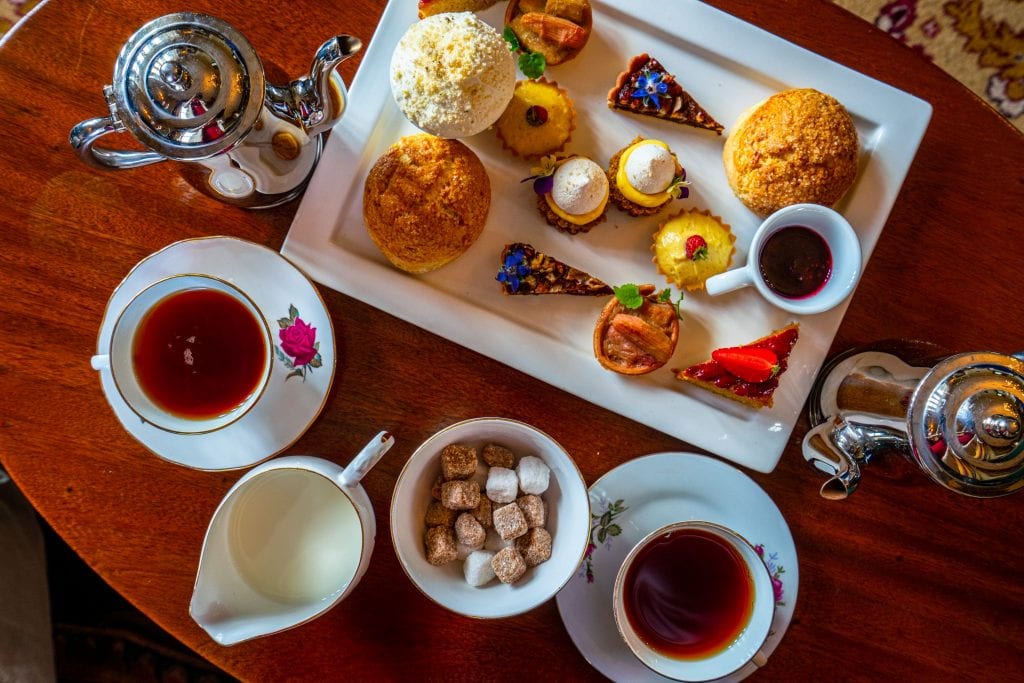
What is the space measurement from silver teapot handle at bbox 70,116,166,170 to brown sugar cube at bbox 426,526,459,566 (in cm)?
80

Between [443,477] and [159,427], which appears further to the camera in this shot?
[443,477]

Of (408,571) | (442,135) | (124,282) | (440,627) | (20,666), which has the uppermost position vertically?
(442,135)

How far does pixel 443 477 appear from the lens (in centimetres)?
142

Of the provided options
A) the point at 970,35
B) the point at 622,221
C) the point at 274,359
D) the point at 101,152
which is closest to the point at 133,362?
the point at 274,359

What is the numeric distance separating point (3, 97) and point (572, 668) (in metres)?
1.57

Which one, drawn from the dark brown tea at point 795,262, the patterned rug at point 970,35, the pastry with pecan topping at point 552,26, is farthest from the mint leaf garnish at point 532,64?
the patterned rug at point 970,35

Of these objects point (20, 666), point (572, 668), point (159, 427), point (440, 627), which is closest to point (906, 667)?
point (572, 668)

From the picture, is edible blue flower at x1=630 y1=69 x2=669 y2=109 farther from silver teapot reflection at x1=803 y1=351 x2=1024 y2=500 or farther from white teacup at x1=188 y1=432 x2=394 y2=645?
white teacup at x1=188 y1=432 x2=394 y2=645

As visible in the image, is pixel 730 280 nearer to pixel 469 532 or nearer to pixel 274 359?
pixel 469 532

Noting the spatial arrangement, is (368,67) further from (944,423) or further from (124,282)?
(944,423)

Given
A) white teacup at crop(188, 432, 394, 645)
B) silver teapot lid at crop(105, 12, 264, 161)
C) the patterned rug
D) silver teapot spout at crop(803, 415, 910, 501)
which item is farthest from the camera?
the patterned rug

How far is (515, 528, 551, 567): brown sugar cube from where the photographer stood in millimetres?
1360

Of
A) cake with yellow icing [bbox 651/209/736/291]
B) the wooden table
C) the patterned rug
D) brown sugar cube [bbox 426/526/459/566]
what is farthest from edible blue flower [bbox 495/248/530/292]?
the patterned rug

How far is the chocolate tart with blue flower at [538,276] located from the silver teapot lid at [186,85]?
55cm
